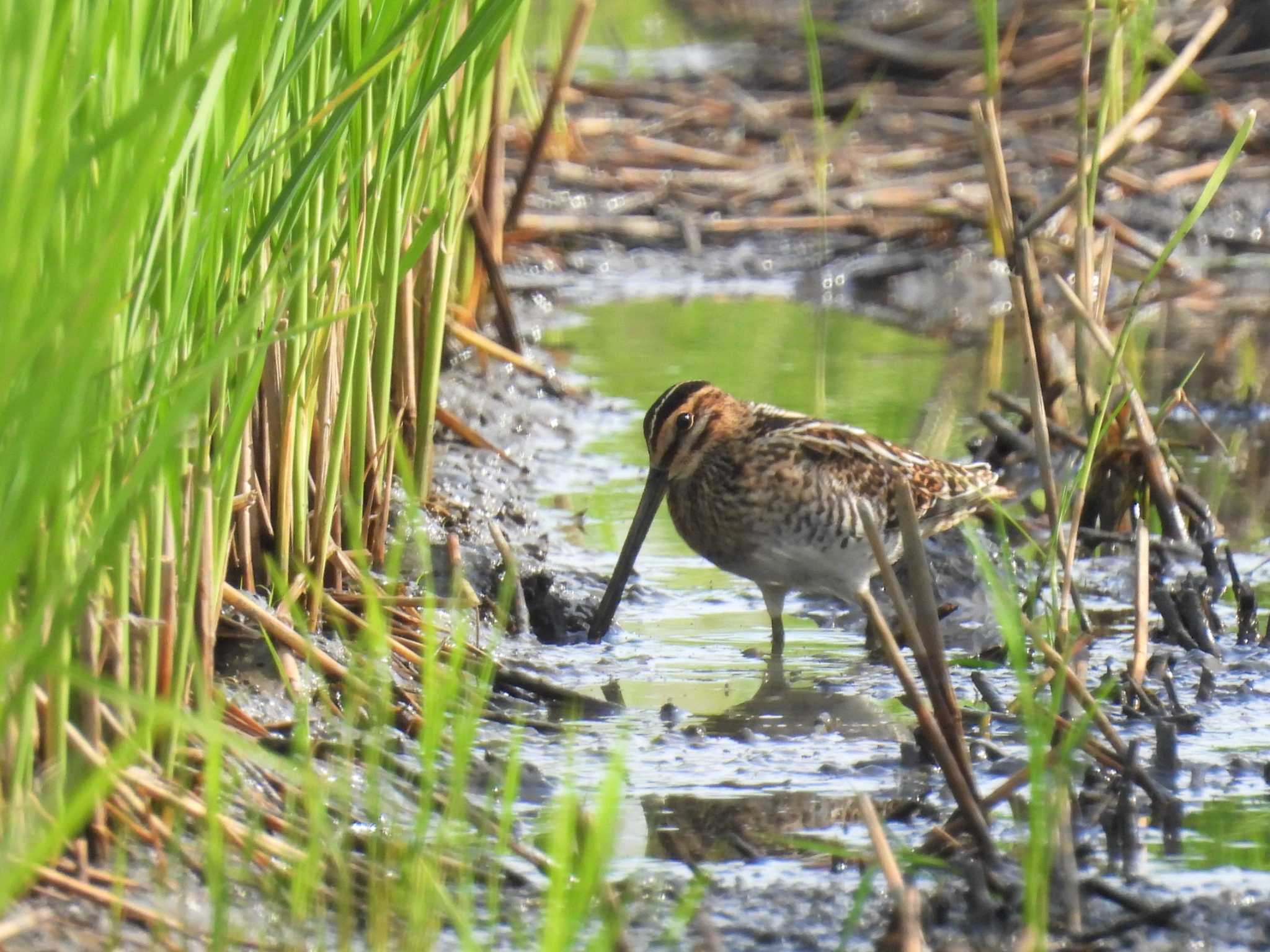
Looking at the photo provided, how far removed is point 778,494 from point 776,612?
28cm

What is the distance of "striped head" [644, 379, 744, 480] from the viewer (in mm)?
4395

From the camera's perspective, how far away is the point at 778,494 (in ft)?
14.3

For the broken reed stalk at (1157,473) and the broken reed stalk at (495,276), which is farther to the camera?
the broken reed stalk at (495,276)

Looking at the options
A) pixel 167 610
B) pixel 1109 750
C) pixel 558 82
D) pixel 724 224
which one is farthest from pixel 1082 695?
pixel 724 224

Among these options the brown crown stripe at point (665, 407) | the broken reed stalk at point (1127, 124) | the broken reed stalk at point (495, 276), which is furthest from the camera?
the broken reed stalk at point (495, 276)

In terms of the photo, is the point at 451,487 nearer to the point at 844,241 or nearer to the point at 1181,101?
the point at 844,241

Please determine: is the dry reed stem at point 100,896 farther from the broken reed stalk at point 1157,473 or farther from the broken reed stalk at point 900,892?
the broken reed stalk at point 1157,473

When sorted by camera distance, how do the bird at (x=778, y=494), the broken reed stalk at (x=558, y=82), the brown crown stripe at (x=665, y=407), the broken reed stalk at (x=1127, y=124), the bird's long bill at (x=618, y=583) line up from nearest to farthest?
the broken reed stalk at (x=1127, y=124)
the bird's long bill at (x=618, y=583)
the bird at (x=778, y=494)
the brown crown stripe at (x=665, y=407)
the broken reed stalk at (x=558, y=82)

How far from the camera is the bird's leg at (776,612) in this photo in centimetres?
416

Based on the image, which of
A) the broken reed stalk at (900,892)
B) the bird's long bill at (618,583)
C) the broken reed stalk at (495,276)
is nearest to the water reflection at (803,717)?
the bird's long bill at (618,583)

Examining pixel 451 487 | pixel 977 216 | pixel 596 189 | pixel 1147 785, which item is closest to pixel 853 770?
pixel 1147 785

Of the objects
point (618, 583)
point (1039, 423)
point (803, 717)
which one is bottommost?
point (803, 717)

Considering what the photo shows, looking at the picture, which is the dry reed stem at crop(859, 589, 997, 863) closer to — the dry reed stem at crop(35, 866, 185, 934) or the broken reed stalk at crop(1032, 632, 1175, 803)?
the broken reed stalk at crop(1032, 632, 1175, 803)

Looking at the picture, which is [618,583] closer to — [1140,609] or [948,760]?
[1140,609]
